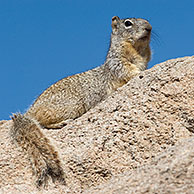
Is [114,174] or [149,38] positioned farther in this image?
[149,38]

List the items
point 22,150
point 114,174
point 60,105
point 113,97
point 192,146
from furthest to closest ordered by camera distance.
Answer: point 60,105
point 113,97
point 22,150
point 114,174
point 192,146

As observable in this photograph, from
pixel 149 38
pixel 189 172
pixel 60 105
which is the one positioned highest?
pixel 149 38

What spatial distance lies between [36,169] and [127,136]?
152 cm

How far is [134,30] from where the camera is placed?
342 inches

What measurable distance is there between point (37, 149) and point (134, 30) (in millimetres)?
3530

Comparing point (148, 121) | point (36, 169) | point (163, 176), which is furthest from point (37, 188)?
point (163, 176)

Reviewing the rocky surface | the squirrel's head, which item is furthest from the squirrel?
the rocky surface

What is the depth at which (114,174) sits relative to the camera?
602 cm

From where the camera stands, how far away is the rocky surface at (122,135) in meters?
6.14

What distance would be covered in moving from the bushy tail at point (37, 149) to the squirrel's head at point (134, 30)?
289 cm

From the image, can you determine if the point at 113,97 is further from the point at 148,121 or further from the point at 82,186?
the point at 82,186

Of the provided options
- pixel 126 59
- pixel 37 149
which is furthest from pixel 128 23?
pixel 37 149

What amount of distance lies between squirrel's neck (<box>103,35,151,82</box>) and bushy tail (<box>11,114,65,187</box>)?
2201 millimetres

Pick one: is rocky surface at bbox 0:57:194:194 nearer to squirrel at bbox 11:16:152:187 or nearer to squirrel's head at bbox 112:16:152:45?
squirrel at bbox 11:16:152:187
